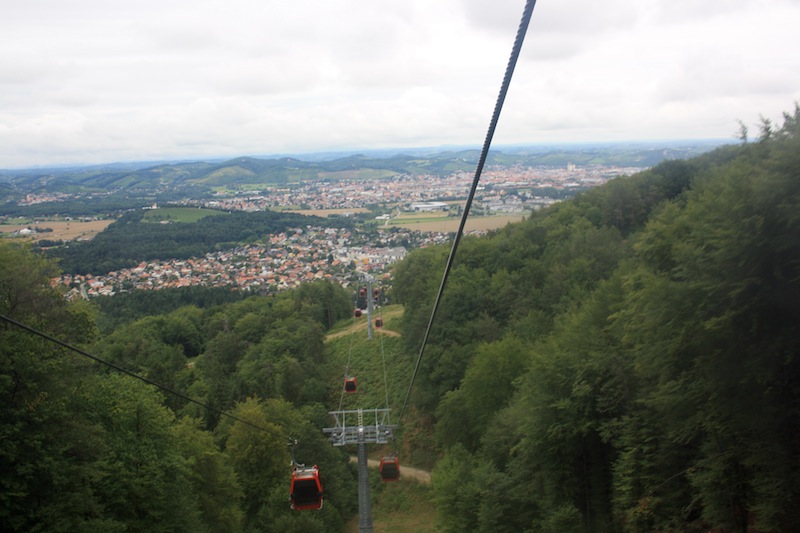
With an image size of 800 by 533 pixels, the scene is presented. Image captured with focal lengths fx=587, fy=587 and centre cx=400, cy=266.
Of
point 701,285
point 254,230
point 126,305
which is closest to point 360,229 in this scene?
point 254,230

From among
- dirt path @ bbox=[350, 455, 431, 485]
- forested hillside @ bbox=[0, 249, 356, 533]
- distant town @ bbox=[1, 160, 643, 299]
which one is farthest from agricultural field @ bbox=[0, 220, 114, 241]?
dirt path @ bbox=[350, 455, 431, 485]

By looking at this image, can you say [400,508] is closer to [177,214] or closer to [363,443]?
[363,443]

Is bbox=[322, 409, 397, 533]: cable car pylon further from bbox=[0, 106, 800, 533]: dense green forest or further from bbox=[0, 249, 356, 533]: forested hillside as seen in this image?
bbox=[0, 106, 800, 533]: dense green forest

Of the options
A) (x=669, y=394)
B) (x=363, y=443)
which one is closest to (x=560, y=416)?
(x=669, y=394)

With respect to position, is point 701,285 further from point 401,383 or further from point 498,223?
point 498,223

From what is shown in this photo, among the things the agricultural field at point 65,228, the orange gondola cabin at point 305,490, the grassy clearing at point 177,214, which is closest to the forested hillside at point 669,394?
the orange gondola cabin at point 305,490
